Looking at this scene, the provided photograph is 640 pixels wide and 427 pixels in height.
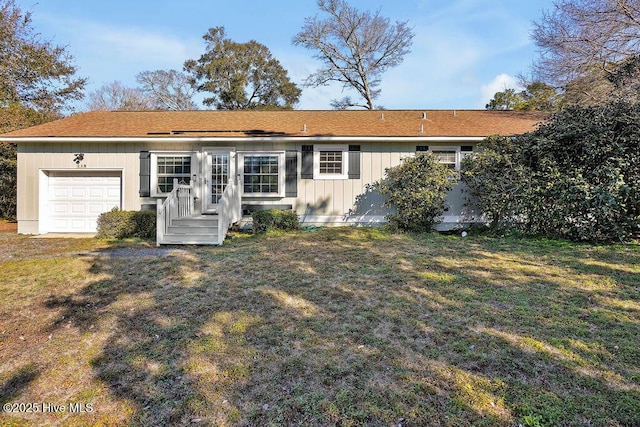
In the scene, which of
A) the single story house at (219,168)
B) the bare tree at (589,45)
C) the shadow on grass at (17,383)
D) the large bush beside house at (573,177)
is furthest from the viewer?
the bare tree at (589,45)

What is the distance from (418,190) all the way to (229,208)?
4.99m

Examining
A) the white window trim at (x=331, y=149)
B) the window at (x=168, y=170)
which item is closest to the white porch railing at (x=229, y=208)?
the window at (x=168, y=170)

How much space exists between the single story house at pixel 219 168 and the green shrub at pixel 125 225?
4.13 ft

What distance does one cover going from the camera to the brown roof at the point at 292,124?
10.1m

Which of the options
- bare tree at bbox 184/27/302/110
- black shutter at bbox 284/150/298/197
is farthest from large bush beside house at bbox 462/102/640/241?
bare tree at bbox 184/27/302/110

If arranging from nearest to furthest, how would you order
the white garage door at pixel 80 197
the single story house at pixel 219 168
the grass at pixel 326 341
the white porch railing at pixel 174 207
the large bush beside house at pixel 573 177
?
the grass at pixel 326 341, the large bush beside house at pixel 573 177, the white porch railing at pixel 174 207, the single story house at pixel 219 168, the white garage door at pixel 80 197

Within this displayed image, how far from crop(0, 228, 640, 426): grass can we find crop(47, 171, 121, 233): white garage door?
4724mm

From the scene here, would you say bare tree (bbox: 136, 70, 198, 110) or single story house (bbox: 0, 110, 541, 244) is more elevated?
bare tree (bbox: 136, 70, 198, 110)

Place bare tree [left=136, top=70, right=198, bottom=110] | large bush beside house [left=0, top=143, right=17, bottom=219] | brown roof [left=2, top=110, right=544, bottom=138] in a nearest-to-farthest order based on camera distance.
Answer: brown roof [left=2, top=110, right=544, bottom=138] → large bush beside house [left=0, top=143, right=17, bottom=219] → bare tree [left=136, top=70, right=198, bottom=110]

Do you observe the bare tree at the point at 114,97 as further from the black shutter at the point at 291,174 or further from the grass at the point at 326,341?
the grass at the point at 326,341

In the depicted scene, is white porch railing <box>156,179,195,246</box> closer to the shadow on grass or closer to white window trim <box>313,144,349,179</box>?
white window trim <box>313,144,349,179</box>

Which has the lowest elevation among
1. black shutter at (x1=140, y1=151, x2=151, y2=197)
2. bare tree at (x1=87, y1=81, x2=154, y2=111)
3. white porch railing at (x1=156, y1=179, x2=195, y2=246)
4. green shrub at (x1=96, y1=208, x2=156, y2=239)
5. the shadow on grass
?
the shadow on grass

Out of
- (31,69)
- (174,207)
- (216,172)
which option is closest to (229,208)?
(174,207)

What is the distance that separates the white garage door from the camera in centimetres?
1025
